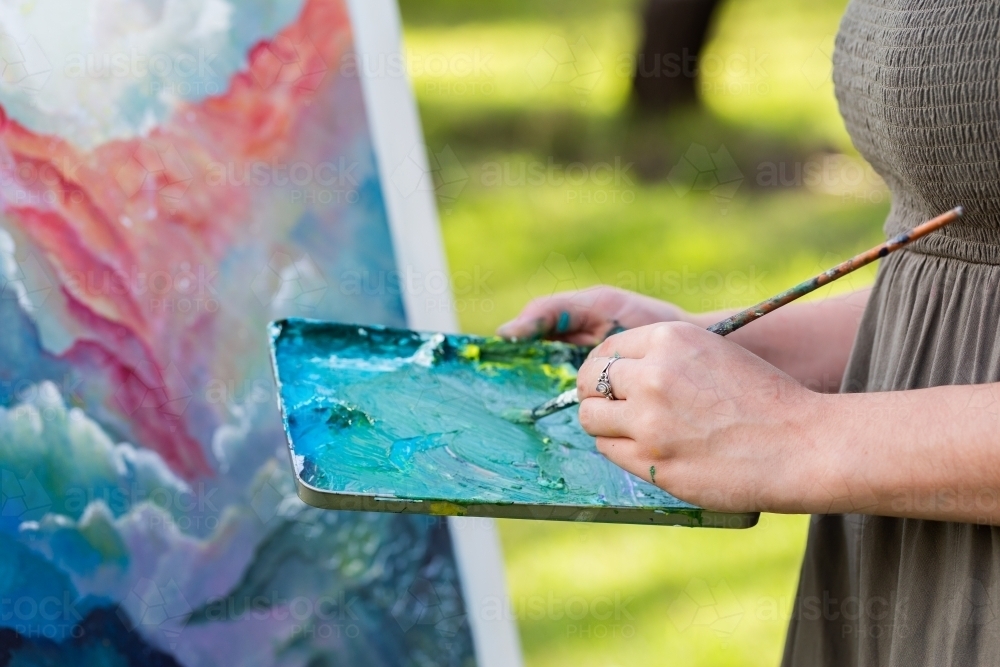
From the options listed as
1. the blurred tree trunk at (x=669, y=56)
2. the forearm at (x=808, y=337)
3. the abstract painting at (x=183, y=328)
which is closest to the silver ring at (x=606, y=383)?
the forearm at (x=808, y=337)

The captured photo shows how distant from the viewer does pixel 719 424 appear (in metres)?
0.65

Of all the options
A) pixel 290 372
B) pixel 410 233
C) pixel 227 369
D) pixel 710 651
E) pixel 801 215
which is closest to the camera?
pixel 290 372

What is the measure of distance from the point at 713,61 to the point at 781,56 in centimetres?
27

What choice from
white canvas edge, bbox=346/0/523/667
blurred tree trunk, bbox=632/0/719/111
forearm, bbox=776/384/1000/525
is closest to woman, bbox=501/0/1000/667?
forearm, bbox=776/384/1000/525

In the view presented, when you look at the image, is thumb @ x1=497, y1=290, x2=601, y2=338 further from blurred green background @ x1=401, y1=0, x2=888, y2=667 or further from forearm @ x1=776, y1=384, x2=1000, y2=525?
blurred green background @ x1=401, y1=0, x2=888, y2=667

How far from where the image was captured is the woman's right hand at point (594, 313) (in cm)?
100

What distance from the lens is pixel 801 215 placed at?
318 cm

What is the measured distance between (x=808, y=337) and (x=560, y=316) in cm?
24

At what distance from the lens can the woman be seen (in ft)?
2.06

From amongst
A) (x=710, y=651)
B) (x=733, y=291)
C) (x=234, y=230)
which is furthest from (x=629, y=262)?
(x=234, y=230)

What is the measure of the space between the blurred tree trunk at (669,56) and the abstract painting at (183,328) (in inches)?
109

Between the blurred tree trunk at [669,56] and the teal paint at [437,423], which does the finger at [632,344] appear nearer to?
the teal paint at [437,423]

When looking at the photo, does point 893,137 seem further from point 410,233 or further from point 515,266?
point 515,266

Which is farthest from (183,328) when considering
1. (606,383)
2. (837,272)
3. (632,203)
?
(632,203)
